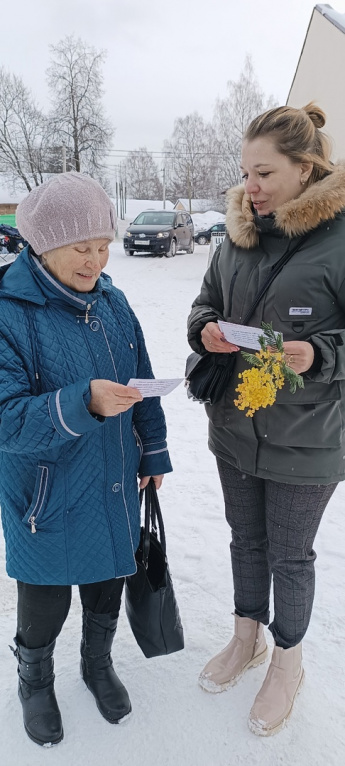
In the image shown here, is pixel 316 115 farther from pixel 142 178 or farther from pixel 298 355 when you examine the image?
pixel 142 178

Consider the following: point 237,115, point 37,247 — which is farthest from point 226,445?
point 237,115

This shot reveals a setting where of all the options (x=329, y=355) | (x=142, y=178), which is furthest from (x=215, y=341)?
(x=142, y=178)

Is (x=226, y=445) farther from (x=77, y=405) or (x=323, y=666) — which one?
(x=323, y=666)

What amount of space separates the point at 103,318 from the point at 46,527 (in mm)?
680

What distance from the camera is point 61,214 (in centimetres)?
156

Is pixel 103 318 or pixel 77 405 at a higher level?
pixel 103 318

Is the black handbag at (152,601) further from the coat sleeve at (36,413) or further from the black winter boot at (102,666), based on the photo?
the coat sleeve at (36,413)

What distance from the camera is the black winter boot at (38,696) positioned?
6.17ft

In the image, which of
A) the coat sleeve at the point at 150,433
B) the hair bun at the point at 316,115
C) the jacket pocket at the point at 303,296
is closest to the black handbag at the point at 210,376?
the coat sleeve at the point at 150,433

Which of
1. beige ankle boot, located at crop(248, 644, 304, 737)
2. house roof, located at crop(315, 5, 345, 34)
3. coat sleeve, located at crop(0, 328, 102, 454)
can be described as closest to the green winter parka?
coat sleeve, located at crop(0, 328, 102, 454)

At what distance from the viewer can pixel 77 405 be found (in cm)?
148

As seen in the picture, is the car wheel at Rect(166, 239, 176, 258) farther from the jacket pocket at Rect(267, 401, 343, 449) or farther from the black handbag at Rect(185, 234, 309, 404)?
the jacket pocket at Rect(267, 401, 343, 449)

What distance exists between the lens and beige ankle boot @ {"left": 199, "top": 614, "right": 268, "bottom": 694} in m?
2.13

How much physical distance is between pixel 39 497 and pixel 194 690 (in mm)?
1073
